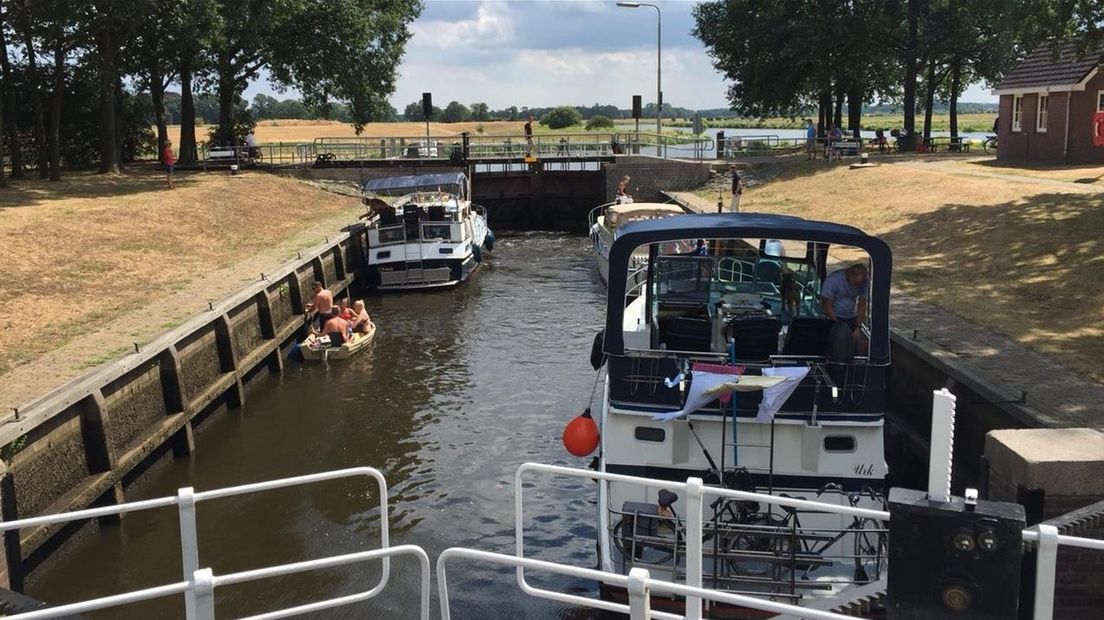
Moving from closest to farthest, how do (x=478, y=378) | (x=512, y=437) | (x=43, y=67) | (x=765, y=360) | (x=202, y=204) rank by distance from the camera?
(x=765, y=360)
(x=512, y=437)
(x=478, y=378)
(x=202, y=204)
(x=43, y=67)

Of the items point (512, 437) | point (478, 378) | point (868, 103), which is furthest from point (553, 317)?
point (868, 103)

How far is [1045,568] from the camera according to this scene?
4.79 meters

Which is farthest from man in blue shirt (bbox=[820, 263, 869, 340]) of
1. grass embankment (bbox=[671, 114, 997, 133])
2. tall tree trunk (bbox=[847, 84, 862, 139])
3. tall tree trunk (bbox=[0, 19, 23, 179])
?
grass embankment (bbox=[671, 114, 997, 133])

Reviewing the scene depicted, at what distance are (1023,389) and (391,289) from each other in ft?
62.1

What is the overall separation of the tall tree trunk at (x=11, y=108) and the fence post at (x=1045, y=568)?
115 feet

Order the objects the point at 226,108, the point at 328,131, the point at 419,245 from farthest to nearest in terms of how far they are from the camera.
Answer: the point at 328,131
the point at 226,108
the point at 419,245

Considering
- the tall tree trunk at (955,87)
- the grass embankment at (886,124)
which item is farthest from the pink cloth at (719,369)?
the grass embankment at (886,124)

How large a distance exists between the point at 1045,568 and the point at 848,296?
5.70 m

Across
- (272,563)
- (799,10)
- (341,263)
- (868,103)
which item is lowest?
(272,563)

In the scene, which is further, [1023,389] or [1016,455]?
[1023,389]

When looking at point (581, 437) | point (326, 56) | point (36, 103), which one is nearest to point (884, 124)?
point (326, 56)

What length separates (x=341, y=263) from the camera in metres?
25.8

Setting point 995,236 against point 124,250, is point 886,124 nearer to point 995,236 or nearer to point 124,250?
point 995,236

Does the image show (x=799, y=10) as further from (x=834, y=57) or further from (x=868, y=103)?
(x=868, y=103)
